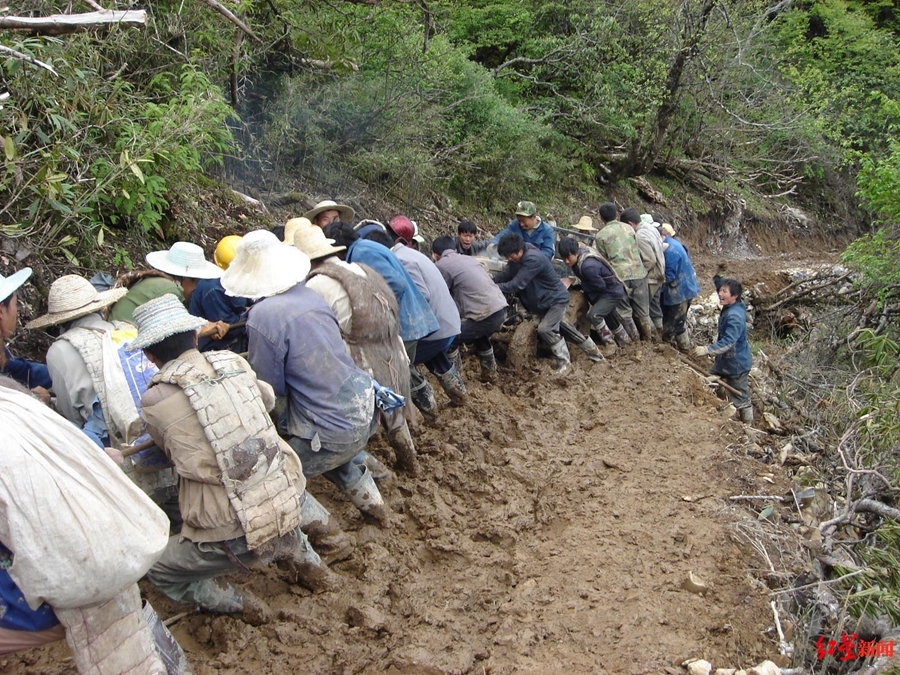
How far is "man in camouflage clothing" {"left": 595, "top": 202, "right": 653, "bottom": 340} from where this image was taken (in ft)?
27.9

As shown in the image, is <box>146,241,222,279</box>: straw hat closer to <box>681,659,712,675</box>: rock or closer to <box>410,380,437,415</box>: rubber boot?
<box>410,380,437,415</box>: rubber boot

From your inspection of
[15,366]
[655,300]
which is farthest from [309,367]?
[655,300]

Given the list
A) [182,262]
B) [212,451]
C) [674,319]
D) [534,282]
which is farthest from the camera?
[674,319]

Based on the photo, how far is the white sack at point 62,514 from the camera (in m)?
2.01

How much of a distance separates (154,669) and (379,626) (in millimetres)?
1339

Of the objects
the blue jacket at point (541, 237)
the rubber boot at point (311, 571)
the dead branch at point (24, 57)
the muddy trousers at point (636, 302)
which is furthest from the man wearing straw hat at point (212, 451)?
the muddy trousers at point (636, 302)

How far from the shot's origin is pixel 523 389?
7320 mm

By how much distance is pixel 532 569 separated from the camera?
4.12 metres

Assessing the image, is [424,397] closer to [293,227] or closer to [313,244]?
[293,227]

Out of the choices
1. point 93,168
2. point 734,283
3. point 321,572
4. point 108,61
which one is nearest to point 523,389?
point 734,283

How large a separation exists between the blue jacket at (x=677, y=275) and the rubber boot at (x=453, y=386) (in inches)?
156

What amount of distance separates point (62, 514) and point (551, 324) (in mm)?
5982

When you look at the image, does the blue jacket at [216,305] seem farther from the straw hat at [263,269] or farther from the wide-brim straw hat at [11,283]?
the wide-brim straw hat at [11,283]

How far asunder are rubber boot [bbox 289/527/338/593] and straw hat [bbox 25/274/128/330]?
171 centimetres
